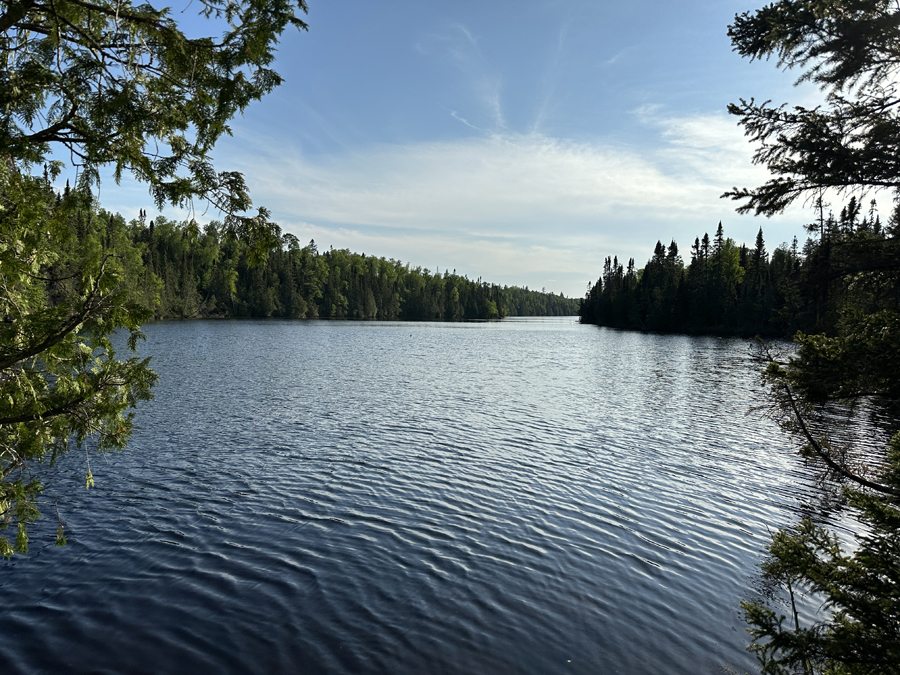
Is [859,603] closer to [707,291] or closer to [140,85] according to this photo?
A: [140,85]

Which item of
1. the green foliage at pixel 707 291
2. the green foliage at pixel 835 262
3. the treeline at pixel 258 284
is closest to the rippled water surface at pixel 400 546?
the green foliage at pixel 835 262

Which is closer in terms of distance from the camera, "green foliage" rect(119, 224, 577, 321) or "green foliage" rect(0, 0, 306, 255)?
"green foliage" rect(0, 0, 306, 255)

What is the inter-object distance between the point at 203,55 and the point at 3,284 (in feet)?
9.90

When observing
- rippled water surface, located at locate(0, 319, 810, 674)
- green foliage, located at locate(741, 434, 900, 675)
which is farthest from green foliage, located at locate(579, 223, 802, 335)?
green foliage, located at locate(741, 434, 900, 675)

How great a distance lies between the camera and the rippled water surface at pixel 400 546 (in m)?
7.07

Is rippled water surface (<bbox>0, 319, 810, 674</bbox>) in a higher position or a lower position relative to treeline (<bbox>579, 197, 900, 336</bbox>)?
lower

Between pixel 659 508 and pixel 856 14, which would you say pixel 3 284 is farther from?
pixel 659 508

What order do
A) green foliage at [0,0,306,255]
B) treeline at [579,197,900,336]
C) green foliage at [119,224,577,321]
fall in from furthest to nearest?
green foliage at [119,224,577,321], treeline at [579,197,900,336], green foliage at [0,0,306,255]

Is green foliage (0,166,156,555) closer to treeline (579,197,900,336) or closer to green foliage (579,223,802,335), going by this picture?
treeline (579,197,900,336)

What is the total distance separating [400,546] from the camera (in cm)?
1023

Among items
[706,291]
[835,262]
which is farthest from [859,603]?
[706,291]

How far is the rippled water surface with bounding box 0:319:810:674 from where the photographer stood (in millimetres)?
7070

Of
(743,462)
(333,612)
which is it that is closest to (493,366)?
(743,462)

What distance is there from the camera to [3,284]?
4938 mm
